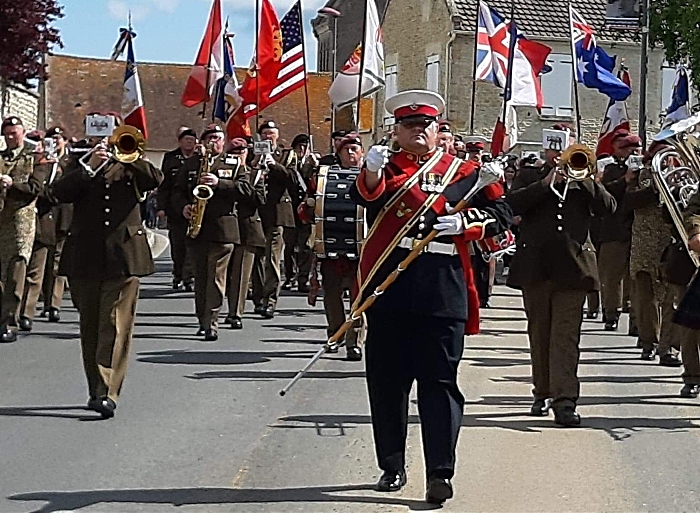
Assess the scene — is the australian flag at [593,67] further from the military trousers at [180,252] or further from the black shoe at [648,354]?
the black shoe at [648,354]

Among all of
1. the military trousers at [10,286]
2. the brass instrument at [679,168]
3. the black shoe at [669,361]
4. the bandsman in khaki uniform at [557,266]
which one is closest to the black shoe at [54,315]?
the military trousers at [10,286]

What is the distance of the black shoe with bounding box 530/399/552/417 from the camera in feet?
29.6

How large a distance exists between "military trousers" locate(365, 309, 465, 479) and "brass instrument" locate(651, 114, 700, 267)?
2693 millimetres

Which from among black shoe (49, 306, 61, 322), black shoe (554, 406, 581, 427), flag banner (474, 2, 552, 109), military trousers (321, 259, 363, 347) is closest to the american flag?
flag banner (474, 2, 552, 109)

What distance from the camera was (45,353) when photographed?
38.0 ft

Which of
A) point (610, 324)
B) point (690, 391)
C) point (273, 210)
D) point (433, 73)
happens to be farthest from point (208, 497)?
point (433, 73)

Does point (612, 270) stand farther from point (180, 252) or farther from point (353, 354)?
point (180, 252)

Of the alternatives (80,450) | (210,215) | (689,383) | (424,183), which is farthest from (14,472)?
(210,215)

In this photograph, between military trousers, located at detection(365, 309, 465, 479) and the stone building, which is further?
the stone building

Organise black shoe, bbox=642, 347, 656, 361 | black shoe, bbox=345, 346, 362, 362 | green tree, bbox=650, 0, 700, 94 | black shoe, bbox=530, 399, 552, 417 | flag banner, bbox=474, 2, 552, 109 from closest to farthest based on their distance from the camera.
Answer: black shoe, bbox=530, 399, 552, 417
black shoe, bbox=345, 346, 362, 362
black shoe, bbox=642, 347, 656, 361
flag banner, bbox=474, 2, 552, 109
green tree, bbox=650, 0, 700, 94

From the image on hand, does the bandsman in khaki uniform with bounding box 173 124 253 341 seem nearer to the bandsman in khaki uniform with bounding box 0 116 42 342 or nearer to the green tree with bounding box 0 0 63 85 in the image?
the bandsman in khaki uniform with bounding box 0 116 42 342

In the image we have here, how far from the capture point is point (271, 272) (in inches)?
590

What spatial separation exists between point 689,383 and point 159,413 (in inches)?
160

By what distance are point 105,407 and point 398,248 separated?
2.90m
